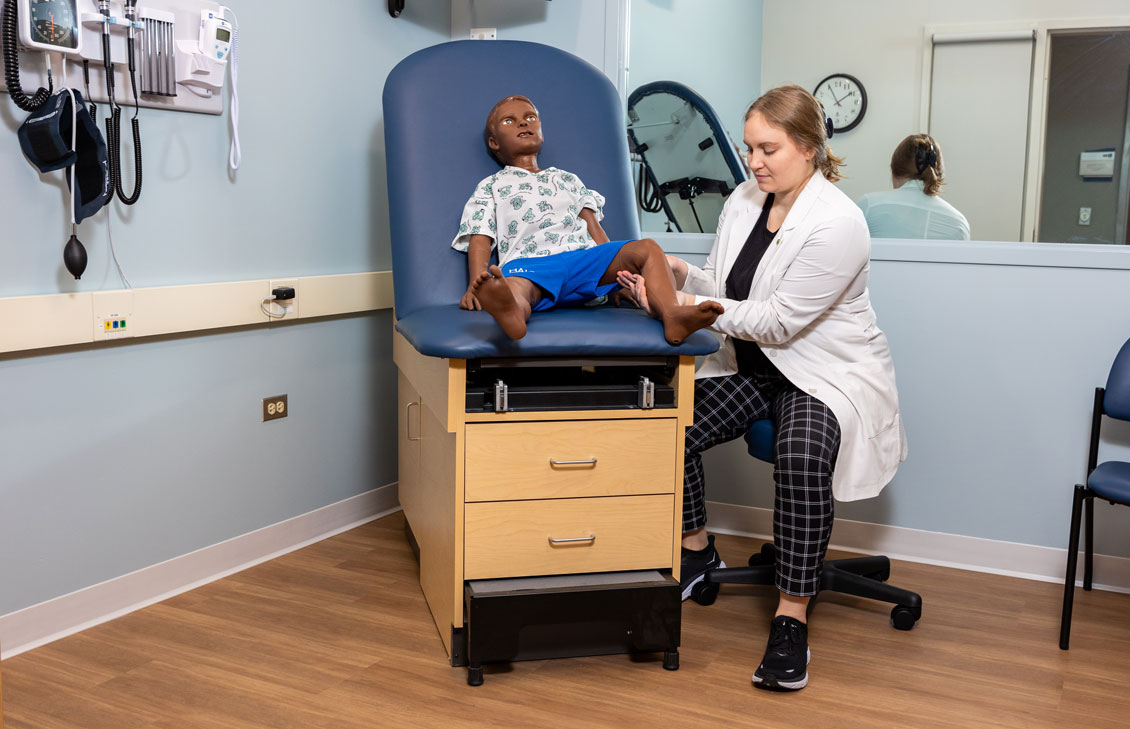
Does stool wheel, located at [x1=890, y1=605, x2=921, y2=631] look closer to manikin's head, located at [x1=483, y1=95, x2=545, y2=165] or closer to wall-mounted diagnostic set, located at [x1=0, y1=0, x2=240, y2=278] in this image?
manikin's head, located at [x1=483, y1=95, x2=545, y2=165]

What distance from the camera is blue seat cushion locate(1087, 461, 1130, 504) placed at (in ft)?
6.40

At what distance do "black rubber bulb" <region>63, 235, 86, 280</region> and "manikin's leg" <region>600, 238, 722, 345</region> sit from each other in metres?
1.07

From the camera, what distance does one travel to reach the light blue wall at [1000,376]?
2.40 meters

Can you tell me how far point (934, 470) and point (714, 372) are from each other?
781 mm

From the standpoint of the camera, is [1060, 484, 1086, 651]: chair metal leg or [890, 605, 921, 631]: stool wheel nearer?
[1060, 484, 1086, 651]: chair metal leg

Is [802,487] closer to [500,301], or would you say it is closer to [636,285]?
[636,285]

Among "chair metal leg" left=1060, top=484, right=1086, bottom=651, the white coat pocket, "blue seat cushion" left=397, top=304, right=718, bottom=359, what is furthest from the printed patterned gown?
"chair metal leg" left=1060, top=484, right=1086, bottom=651

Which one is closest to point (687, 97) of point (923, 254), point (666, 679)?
point (923, 254)

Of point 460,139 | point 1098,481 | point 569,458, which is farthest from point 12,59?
point 1098,481

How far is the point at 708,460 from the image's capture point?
2852 millimetres

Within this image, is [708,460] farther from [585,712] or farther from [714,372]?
[585,712]

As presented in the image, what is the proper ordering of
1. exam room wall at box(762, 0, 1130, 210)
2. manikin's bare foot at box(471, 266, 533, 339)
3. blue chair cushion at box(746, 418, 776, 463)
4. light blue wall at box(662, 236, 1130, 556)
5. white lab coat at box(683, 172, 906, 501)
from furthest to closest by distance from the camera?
exam room wall at box(762, 0, 1130, 210)
light blue wall at box(662, 236, 1130, 556)
blue chair cushion at box(746, 418, 776, 463)
white lab coat at box(683, 172, 906, 501)
manikin's bare foot at box(471, 266, 533, 339)

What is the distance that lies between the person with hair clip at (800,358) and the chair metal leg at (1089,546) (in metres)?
0.52

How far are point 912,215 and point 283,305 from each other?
1706mm
